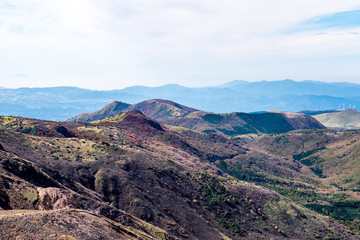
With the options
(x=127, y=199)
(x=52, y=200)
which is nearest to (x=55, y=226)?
(x=52, y=200)

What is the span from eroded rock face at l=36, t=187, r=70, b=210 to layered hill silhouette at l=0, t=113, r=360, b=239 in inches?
6.0

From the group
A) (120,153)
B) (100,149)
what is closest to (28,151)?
(100,149)

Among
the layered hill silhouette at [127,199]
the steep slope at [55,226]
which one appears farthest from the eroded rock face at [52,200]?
the steep slope at [55,226]

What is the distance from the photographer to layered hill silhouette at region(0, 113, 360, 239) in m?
40.0

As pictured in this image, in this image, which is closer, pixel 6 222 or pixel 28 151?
pixel 6 222

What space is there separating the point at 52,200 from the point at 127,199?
26.8 metres

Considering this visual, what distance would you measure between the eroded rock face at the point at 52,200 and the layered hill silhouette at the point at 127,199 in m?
0.15

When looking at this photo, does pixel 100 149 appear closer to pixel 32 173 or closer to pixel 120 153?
pixel 120 153

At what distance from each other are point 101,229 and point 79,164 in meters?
45.7

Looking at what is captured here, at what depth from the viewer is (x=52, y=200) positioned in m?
43.9

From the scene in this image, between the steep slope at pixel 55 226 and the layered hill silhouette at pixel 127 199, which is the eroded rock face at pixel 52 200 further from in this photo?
the steep slope at pixel 55 226

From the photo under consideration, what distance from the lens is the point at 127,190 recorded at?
7131cm

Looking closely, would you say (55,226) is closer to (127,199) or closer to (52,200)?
(52,200)

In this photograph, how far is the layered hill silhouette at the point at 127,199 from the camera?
1575 inches
